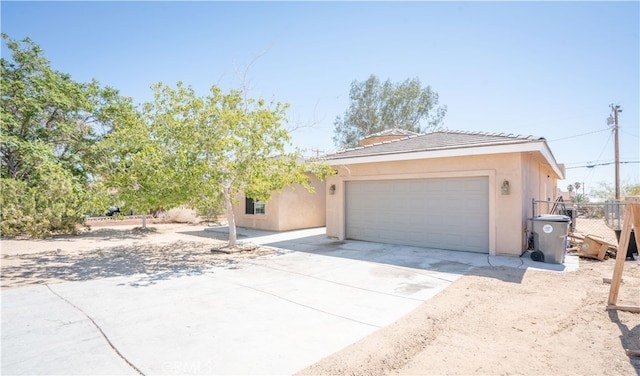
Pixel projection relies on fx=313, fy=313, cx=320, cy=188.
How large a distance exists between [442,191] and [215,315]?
7.56 metres

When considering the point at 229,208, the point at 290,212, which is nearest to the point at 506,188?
the point at 229,208

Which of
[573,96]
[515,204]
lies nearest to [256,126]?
[515,204]

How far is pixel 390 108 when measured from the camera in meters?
31.9

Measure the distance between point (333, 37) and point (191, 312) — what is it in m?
11.4

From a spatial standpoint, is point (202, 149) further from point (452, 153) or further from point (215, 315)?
point (452, 153)

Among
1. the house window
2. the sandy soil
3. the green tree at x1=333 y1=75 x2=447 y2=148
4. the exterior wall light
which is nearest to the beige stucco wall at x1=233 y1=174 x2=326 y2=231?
the house window

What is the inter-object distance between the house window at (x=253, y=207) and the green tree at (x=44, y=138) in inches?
284

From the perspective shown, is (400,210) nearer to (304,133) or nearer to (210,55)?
(304,133)

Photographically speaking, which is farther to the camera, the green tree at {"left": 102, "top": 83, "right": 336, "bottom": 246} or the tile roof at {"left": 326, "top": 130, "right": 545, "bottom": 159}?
the tile roof at {"left": 326, "top": 130, "right": 545, "bottom": 159}

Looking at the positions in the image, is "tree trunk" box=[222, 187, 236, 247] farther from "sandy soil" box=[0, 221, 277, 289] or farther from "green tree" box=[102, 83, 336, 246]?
"sandy soil" box=[0, 221, 277, 289]

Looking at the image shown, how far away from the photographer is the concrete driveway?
319 cm

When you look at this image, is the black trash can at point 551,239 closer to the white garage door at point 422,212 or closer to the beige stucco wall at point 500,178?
the beige stucco wall at point 500,178

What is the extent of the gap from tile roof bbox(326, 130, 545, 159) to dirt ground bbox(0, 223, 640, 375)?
3.37m

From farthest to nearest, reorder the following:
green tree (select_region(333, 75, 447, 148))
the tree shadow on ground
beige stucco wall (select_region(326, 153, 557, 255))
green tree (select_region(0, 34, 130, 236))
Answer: green tree (select_region(333, 75, 447, 148)) → green tree (select_region(0, 34, 130, 236)) → beige stucco wall (select_region(326, 153, 557, 255)) → the tree shadow on ground
